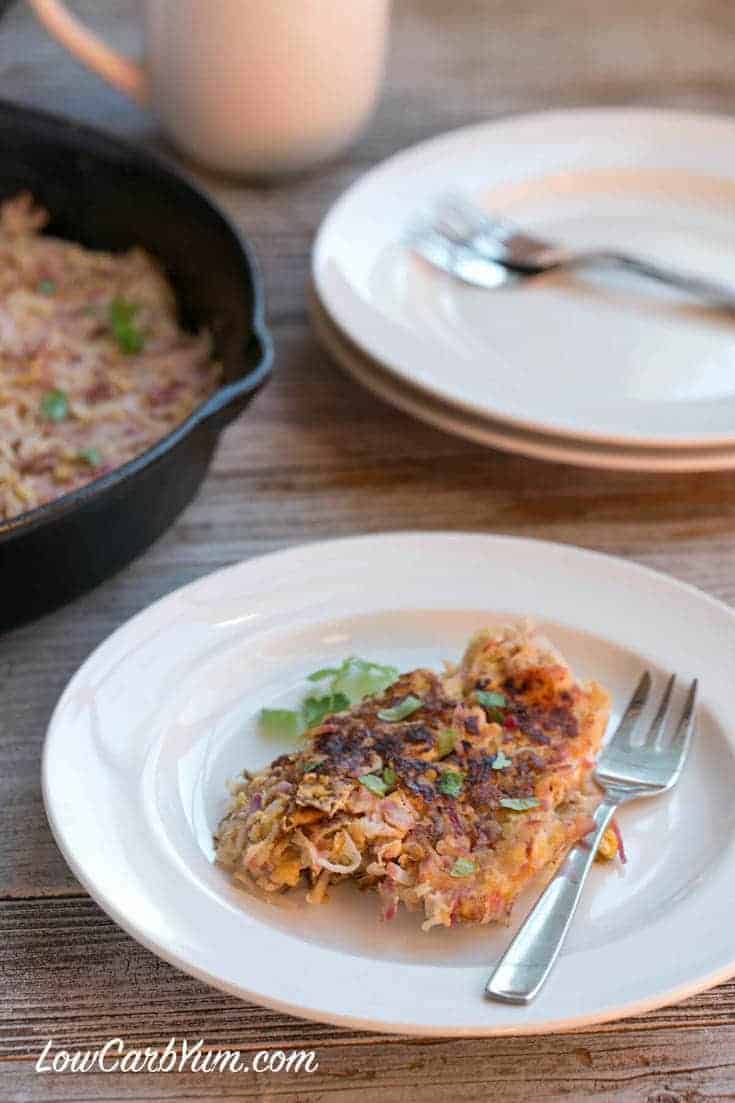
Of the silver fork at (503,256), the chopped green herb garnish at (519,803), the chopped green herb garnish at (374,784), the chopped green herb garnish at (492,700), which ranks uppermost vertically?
the chopped green herb garnish at (519,803)

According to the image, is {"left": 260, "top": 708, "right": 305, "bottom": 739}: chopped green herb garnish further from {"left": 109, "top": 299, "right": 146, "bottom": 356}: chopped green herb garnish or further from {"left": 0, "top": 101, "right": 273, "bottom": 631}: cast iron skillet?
{"left": 109, "top": 299, "right": 146, "bottom": 356}: chopped green herb garnish

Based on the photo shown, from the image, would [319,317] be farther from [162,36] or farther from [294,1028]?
[294,1028]

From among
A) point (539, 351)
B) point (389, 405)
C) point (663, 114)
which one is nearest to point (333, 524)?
point (389, 405)

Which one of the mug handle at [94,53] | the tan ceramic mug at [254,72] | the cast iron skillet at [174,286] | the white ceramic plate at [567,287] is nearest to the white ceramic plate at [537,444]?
the white ceramic plate at [567,287]

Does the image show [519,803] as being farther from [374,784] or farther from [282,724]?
[282,724]

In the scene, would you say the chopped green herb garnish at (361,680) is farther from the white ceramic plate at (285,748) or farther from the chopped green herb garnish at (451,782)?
the chopped green herb garnish at (451,782)

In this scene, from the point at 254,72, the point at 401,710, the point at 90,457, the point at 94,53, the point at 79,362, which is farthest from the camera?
the point at 94,53

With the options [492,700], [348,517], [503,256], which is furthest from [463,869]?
[503,256]
